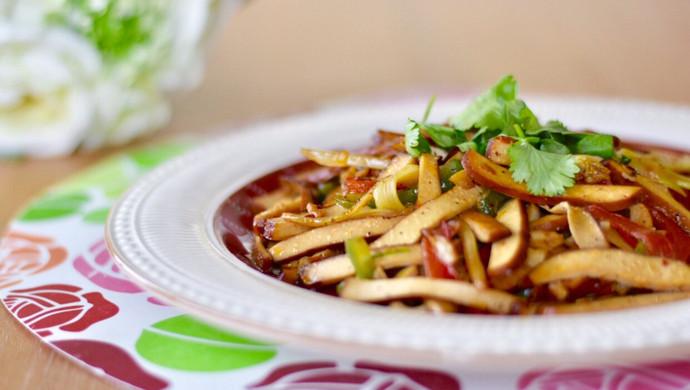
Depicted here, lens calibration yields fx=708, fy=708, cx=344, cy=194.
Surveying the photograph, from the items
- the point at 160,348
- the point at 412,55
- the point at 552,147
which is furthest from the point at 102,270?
the point at 412,55

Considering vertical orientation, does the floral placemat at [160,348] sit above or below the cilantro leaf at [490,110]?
below

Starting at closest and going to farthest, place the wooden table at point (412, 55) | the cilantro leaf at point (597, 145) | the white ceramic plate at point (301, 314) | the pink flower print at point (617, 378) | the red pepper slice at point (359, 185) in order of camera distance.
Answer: the white ceramic plate at point (301, 314), the pink flower print at point (617, 378), the cilantro leaf at point (597, 145), the red pepper slice at point (359, 185), the wooden table at point (412, 55)

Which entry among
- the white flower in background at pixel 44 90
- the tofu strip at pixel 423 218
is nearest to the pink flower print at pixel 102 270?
the tofu strip at pixel 423 218

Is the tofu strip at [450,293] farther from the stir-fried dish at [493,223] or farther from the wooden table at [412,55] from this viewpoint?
the wooden table at [412,55]

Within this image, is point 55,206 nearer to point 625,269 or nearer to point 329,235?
point 329,235

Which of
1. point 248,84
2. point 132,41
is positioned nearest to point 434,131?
point 132,41
